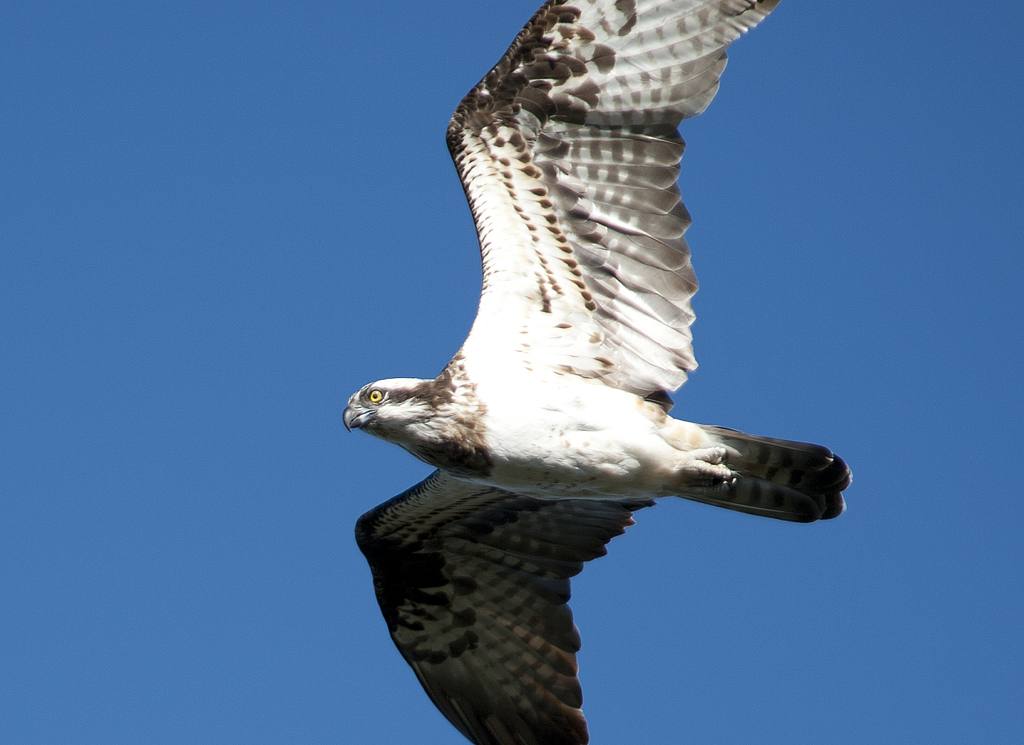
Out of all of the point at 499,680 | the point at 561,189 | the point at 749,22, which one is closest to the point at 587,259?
the point at 561,189

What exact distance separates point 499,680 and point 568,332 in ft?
9.31

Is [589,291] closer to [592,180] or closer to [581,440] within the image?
[592,180]

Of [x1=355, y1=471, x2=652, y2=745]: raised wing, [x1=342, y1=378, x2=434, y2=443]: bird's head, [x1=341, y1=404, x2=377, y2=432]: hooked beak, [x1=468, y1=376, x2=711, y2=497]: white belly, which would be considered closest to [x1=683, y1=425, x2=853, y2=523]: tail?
[x1=468, y1=376, x2=711, y2=497]: white belly

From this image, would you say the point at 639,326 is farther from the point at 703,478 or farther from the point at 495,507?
the point at 495,507

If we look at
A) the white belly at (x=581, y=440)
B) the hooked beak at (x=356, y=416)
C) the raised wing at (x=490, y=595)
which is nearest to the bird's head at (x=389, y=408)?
the hooked beak at (x=356, y=416)

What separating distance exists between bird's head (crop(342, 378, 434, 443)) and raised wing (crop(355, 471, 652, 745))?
1233 mm

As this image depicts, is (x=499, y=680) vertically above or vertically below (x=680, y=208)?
below

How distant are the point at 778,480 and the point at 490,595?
8.57 ft

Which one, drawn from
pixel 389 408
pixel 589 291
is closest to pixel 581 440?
pixel 589 291

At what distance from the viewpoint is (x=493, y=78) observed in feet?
26.2

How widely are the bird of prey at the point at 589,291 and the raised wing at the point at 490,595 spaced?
117 cm

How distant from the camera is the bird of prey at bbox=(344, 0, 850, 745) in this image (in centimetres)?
779

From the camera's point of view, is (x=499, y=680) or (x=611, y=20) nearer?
(x=611, y=20)

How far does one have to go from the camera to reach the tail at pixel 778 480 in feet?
26.0
